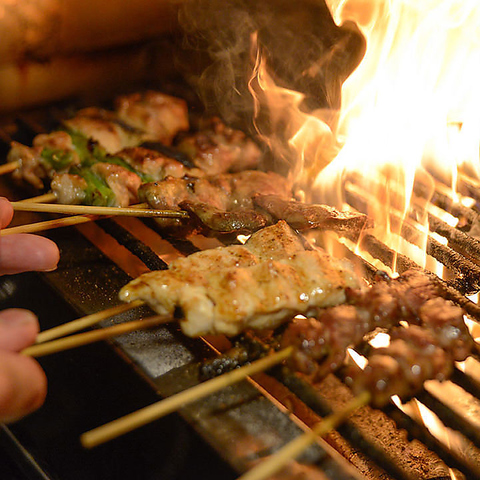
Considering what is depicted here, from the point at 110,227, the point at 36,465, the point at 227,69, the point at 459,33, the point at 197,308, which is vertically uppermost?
the point at 459,33

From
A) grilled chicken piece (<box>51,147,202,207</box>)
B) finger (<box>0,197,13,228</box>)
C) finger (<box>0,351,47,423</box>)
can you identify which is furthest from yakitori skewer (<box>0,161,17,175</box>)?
finger (<box>0,351,47,423</box>)

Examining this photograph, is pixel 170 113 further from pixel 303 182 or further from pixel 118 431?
pixel 118 431

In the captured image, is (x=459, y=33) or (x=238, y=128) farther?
(x=238, y=128)

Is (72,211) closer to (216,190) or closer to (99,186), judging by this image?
(99,186)

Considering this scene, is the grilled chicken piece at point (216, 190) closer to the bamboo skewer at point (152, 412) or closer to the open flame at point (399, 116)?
the open flame at point (399, 116)

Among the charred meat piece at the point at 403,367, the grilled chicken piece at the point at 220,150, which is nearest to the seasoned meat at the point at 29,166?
the grilled chicken piece at the point at 220,150

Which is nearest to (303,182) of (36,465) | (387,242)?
(387,242)

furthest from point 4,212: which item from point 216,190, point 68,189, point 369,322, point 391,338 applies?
point 391,338
